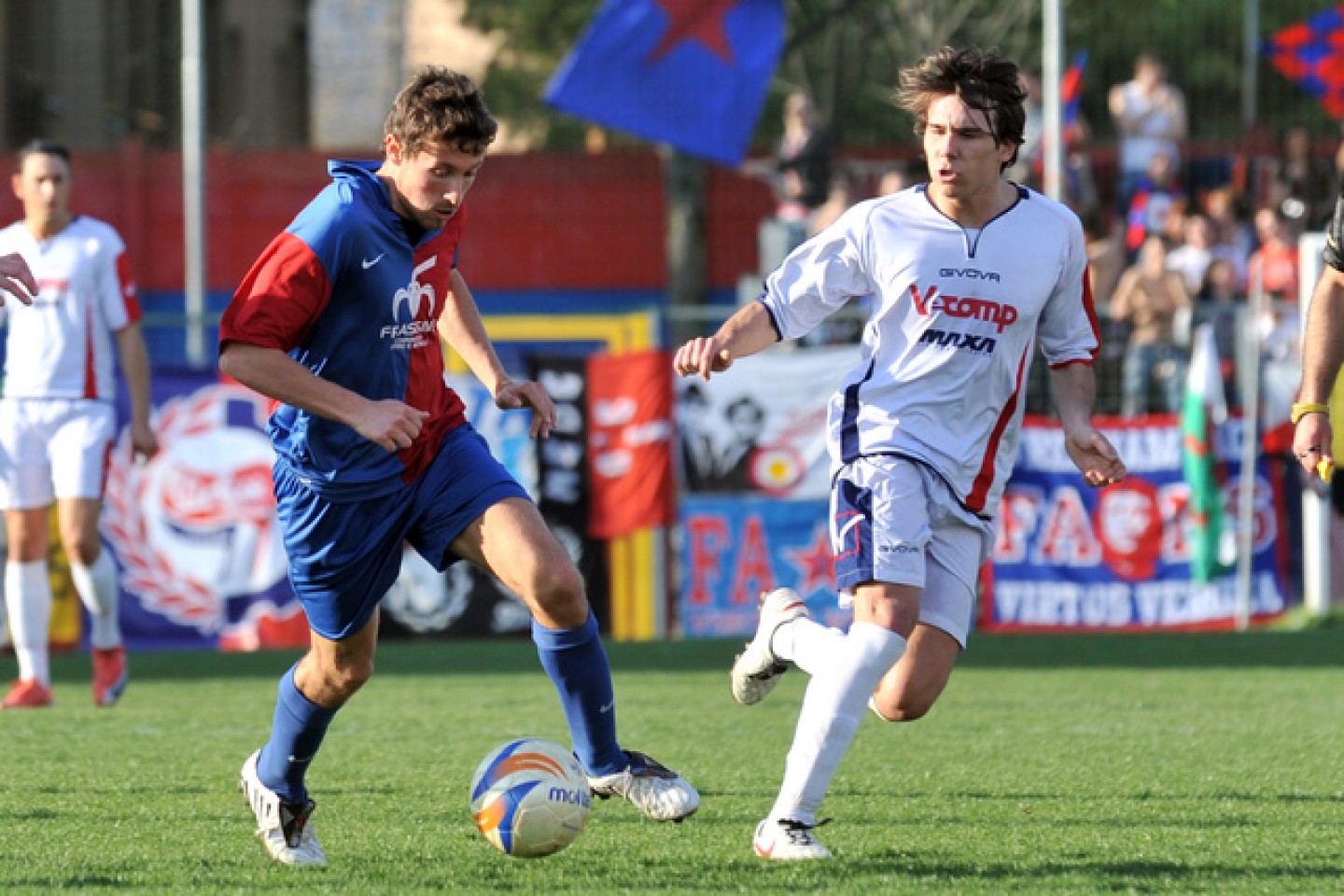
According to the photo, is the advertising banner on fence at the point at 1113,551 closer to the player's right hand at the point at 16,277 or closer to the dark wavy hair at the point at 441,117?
the player's right hand at the point at 16,277

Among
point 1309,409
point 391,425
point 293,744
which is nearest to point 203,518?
point 293,744

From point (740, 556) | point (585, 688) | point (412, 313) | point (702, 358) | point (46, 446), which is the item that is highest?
point (412, 313)

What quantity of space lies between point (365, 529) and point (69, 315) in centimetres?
504

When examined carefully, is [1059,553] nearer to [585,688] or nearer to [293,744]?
[585,688]

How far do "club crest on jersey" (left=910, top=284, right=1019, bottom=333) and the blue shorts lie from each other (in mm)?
1148

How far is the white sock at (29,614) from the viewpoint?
10328mm

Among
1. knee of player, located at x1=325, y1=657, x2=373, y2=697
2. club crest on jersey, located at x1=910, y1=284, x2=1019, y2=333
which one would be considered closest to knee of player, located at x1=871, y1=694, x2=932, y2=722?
club crest on jersey, located at x1=910, y1=284, x2=1019, y2=333

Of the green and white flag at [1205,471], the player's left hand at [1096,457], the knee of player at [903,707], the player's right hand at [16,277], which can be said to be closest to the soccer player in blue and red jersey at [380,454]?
the knee of player at [903,707]

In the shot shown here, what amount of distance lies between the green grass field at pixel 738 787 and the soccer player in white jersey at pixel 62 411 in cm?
41

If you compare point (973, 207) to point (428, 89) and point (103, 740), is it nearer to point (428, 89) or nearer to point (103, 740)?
point (428, 89)

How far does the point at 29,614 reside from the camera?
10.4 metres

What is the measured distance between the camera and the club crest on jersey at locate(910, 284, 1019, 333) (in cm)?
586

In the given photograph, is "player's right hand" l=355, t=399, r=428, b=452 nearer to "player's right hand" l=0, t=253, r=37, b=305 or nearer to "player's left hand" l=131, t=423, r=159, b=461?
"player's right hand" l=0, t=253, r=37, b=305

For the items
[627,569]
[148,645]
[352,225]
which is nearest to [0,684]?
[148,645]
